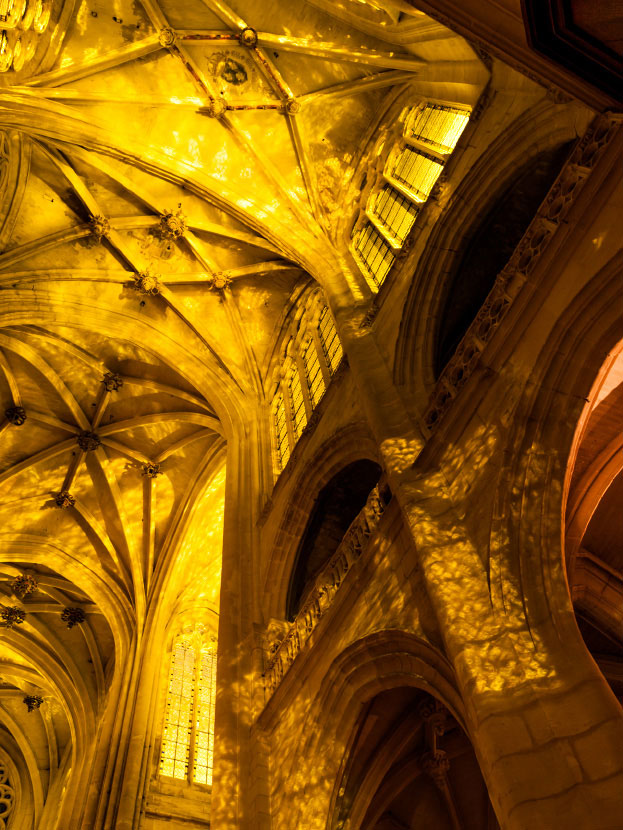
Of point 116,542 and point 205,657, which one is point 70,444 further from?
point 205,657

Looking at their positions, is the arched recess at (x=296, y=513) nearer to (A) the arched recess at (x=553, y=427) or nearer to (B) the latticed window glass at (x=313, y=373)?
(B) the latticed window glass at (x=313, y=373)

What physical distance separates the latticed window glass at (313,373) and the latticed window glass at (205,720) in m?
5.73

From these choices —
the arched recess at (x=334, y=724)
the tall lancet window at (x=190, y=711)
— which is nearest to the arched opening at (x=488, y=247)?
the arched recess at (x=334, y=724)

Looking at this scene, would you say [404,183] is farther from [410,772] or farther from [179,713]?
[179,713]

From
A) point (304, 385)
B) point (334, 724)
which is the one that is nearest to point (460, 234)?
point (304, 385)

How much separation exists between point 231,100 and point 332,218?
8.87 feet

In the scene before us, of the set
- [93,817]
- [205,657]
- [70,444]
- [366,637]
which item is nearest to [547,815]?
[366,637]

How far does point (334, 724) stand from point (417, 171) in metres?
8.07

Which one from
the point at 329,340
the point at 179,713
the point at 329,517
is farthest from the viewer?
the point at 179,713

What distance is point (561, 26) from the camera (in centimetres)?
394

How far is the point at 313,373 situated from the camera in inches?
513

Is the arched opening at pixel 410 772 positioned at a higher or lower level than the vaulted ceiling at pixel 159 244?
lower

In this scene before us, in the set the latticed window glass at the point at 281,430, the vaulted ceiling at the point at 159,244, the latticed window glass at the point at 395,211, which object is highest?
Answer: the vaulted ceiling at the point at 159,244

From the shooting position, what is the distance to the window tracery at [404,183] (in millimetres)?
11539
